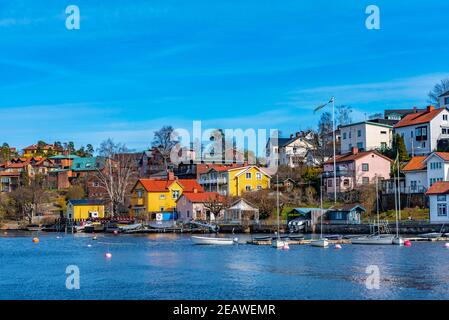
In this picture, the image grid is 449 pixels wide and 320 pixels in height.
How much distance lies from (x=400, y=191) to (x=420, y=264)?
35.8 m

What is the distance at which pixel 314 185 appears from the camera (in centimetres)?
9144

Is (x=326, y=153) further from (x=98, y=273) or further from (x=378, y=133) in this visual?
(x=98, y=273)

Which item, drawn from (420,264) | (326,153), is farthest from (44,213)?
(420,264)

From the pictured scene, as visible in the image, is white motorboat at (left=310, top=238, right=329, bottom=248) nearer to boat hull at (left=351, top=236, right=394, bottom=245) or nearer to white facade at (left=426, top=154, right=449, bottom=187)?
boat hull at (left=351, top=236, right=394, bottom=245)

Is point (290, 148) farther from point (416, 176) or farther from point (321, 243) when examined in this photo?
point (321, 243)

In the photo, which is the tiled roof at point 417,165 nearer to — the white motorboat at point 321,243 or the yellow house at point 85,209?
the white motorboat at point 321,243

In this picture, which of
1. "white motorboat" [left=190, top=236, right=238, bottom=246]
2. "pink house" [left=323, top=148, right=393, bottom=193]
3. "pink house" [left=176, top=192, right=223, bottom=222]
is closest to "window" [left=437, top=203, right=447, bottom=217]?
"pink house" [left=323, top=148, right=393, bottom=193]

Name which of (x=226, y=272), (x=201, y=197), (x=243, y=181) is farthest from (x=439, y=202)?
(x=243, y=181)

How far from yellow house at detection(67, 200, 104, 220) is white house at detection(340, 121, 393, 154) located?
139 ft

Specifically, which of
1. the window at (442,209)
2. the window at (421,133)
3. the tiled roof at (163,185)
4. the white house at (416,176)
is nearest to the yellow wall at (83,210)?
the tiled roof at (163,185)

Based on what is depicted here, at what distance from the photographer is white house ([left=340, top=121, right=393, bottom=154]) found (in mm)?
99688

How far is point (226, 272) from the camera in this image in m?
42.2

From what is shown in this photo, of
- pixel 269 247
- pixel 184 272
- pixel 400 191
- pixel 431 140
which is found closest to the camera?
pixel 184 272

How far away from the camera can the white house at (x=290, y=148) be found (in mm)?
118925
